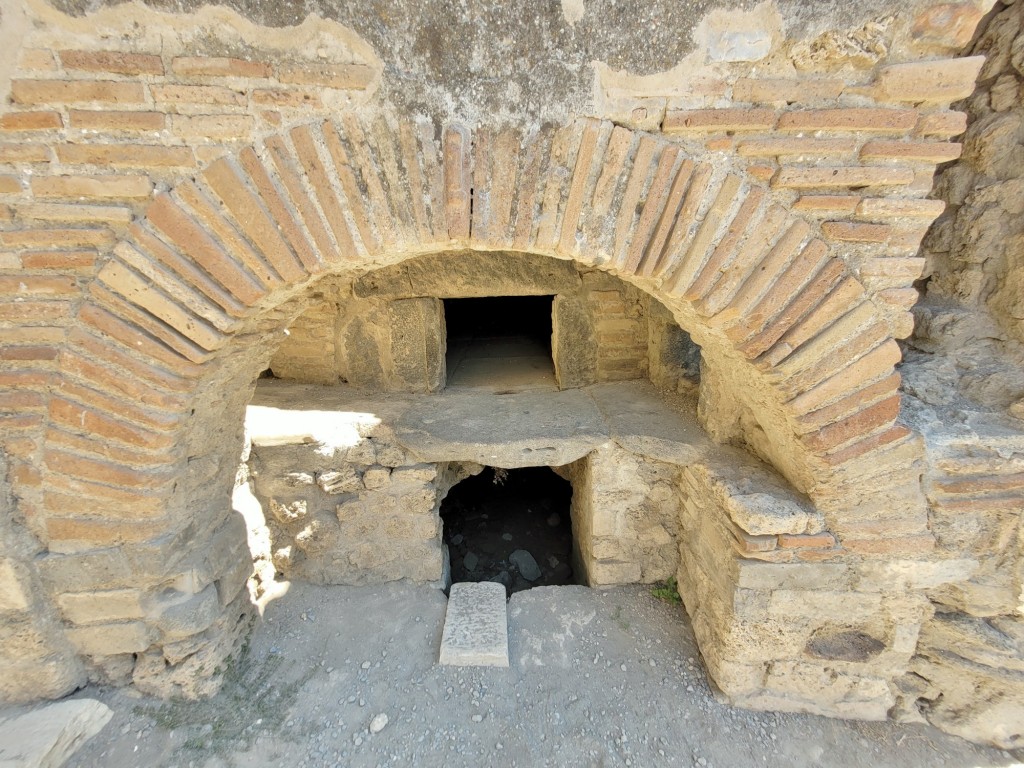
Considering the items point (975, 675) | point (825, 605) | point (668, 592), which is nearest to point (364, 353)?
point (668, 592)

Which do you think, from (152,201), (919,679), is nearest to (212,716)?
(152,201)

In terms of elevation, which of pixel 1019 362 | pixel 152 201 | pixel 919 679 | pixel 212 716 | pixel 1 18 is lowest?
pixel 212 716

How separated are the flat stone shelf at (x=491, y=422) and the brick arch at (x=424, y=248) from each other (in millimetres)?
978

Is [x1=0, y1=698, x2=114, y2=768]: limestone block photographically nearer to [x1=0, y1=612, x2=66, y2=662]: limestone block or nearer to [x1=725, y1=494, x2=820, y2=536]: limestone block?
[x1=0, y1=612, x2=66, y2=662]: limestone block

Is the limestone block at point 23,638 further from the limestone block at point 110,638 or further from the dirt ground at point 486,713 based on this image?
the dirt ground at point 486,713

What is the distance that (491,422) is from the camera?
303 centimetres

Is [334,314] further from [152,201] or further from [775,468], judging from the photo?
[775,468]

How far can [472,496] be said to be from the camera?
4672 mm

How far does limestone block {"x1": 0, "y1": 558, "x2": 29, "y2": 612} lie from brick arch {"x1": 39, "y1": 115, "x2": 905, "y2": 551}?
284 mm

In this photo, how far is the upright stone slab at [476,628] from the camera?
2.50m

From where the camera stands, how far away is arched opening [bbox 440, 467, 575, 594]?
3.79 meters

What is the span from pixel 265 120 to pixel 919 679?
11.9 feet

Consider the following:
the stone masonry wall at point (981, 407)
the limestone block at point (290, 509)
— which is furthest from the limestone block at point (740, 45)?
the limestone block at point (290, 509)

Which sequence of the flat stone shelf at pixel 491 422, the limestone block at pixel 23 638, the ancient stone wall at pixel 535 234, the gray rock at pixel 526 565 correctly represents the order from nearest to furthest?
the ancient stone wall at pixel 535 234 → the limestone block at pixel 23 638 → the flat stone shelf at pixel 491 422 → the gray rock at pixel 526 565
